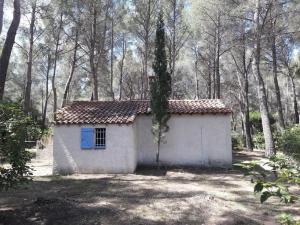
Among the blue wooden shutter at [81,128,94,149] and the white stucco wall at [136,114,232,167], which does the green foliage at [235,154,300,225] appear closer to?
the blue wooden shutter at [81,128,94,149]

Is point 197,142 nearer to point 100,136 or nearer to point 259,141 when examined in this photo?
point 100,136

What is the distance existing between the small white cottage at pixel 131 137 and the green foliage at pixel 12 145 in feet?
23.4

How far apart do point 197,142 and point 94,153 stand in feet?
16.7

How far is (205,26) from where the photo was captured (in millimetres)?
25922

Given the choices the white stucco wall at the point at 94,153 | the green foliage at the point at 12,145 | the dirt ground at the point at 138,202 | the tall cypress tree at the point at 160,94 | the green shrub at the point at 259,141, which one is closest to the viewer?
the green foliage at the point at 12,145

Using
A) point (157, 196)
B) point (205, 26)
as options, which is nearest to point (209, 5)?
point (205, 26)

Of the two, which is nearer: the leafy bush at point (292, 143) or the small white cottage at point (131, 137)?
the leafy bush at point (292, 143)

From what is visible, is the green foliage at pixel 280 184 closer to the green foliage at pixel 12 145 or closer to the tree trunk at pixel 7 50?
the green foliage at pixel 12 145

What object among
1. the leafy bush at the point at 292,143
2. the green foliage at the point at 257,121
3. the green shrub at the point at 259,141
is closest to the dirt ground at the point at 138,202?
the leafy bush at the point at 292,143

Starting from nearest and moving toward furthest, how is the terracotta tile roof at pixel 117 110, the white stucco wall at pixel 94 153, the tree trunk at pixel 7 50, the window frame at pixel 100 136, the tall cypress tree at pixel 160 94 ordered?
the tree trunk at pixel 7 50 → the white stucco wall at pixel 94 153 → the window frame at pixel 100 136 → the terracotta tile roof at pixel 117 110 → the tall cypress tree at pixel 160 94

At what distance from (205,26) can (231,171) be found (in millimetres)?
14186

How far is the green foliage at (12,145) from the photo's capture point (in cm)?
730

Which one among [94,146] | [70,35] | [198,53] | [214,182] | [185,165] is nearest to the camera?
[214,182]

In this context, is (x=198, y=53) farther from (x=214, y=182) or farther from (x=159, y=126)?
(x=214, y=182)
